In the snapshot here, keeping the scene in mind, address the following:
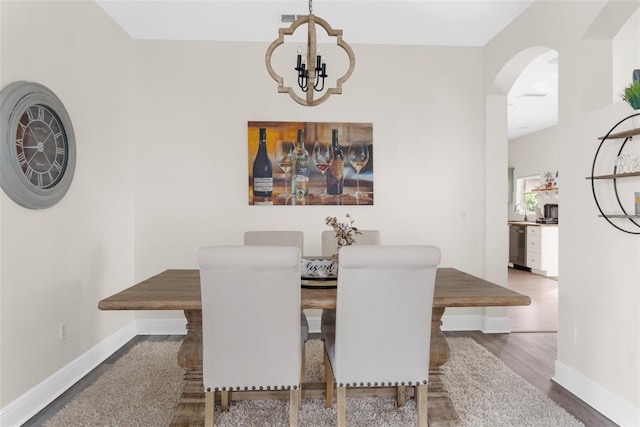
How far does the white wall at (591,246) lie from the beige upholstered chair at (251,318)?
184cm

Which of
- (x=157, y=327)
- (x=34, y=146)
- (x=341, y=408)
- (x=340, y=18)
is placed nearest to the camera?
(x=341, y=408)

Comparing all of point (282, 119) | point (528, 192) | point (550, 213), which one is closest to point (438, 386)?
point (282, 119)

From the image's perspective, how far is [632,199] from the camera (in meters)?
2.13

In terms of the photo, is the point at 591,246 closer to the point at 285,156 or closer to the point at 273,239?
the point at 273,239

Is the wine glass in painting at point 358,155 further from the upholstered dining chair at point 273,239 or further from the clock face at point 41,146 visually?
the clock face at point 41,146

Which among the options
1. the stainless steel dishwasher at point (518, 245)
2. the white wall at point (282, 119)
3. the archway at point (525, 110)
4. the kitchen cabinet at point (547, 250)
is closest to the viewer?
the archway at point (525, 110)

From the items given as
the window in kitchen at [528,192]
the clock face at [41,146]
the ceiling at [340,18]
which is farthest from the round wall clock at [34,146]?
the window in kitchen at [528,192]

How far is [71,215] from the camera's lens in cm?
270

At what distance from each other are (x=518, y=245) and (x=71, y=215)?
741 cm

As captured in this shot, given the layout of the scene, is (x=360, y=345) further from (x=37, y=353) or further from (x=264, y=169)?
(x=264, y=169)

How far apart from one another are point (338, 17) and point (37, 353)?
10.7ft

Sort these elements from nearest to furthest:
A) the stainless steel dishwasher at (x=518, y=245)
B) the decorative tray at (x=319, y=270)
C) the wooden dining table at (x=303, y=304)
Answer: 1. the wooden dining table at (x=303, y=304)
2. the decorative tray at (x=319, y=270)
3. the stainless steel dishwasher at (x=518, y=245)

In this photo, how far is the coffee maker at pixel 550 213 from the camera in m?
7.18

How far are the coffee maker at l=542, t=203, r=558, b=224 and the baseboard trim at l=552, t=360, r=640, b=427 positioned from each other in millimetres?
5283
